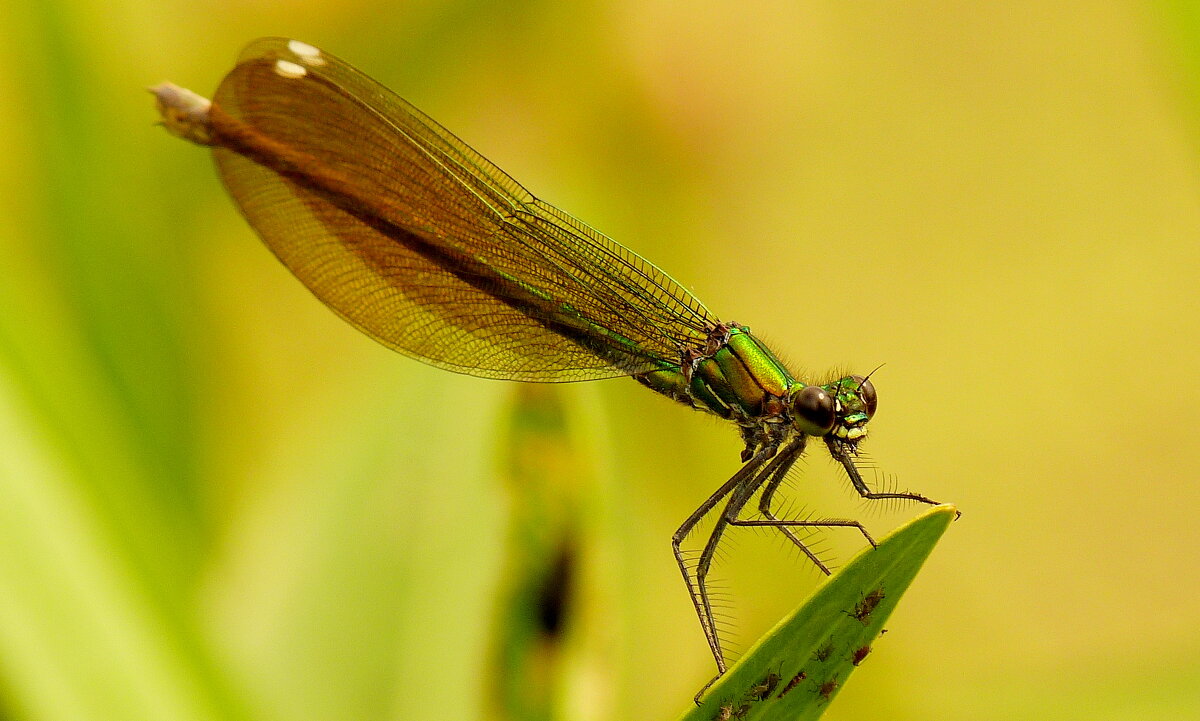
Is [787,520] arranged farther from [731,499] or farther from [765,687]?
[765,687]

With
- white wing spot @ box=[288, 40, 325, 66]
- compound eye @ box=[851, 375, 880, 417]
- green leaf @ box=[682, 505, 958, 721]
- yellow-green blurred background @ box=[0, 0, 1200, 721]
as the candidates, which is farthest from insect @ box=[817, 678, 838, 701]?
white wing spot @ box=[288, 40, 325, 66]

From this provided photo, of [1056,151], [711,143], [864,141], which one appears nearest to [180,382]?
[711,143]

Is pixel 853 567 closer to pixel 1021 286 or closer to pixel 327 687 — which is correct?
pixel 327 687

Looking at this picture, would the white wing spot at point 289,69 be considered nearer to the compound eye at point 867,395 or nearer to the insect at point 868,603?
the compound eye at point 867,395

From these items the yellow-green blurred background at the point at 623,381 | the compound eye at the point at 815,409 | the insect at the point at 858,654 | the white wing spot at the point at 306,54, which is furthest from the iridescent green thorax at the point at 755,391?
the white wing spot at the point at 306,54

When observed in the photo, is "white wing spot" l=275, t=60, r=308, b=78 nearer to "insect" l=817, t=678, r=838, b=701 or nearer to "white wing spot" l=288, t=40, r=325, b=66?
"white wing spot" l=288, t=40, r=325, b=66

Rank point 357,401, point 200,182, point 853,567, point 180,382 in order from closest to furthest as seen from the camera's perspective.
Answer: point 853,567 → point 357,401 → point 180,382 → point 200,182

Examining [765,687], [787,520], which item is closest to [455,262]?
[787,520]

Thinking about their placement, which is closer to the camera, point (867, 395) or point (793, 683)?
point (793, 683)
